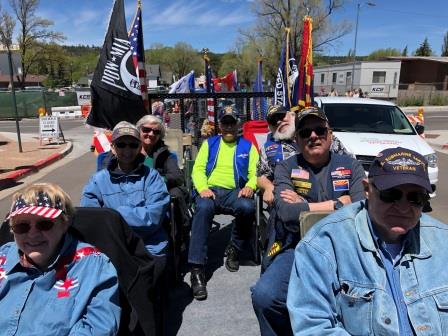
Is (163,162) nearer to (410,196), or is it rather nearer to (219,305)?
(219,305)

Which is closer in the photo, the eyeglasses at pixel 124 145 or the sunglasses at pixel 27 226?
the sunglasses at pixel 27 226

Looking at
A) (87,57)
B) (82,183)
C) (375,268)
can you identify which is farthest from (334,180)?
(87,57)

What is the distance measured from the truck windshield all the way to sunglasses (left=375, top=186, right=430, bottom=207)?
5.59m

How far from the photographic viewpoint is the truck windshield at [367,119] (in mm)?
7117

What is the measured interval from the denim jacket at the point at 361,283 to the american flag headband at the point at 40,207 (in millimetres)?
1130

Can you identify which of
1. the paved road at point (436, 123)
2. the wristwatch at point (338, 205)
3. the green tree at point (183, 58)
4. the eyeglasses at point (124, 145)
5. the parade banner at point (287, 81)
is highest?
the green tree at point (183, 58)

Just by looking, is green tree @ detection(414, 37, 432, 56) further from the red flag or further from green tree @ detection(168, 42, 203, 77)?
the red flag

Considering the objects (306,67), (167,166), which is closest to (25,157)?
(167,166)

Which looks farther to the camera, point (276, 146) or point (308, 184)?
point (276, 146)

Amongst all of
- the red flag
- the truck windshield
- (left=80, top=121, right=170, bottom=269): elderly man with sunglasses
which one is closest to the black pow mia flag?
(left=80, top=121, right=170, bottom=269): elderly man with sunglasses

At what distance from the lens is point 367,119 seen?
741 centimetres

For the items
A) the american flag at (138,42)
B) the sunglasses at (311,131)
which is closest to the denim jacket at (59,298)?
the sunglasses at (311,131)

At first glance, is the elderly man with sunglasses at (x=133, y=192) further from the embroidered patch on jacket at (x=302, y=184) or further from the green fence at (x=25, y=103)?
the green fence at (x=25, y=103)

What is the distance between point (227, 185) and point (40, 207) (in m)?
2.68
